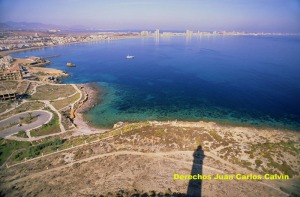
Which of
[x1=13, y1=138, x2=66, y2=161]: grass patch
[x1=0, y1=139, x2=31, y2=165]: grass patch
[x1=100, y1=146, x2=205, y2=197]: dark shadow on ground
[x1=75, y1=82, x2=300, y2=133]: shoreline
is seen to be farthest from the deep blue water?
[x1=100, y1=146, x2=205, y2=197]: dark shadow on ground

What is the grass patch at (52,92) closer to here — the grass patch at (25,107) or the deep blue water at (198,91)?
the grass patch at (25,107)

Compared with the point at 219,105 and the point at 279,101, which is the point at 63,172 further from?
the point at 279,101

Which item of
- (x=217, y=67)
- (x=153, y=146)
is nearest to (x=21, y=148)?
(x=153, y=146)

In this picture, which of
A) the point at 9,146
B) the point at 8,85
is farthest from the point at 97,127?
the point at 8,85

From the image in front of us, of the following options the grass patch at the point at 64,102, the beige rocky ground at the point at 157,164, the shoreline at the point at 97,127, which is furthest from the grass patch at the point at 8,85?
the beige rocky ground at the point at 157,164

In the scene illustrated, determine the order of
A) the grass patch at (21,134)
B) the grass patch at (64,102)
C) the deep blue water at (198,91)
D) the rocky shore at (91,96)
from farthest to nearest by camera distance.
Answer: the rocky shore at (91,96), the grass patch at (64,102), the deep blue water at (198,91), the grass patch at (21,134)

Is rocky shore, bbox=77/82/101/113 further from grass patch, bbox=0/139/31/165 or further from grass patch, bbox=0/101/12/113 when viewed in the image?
grass patch, bbox=0/139/31/165
